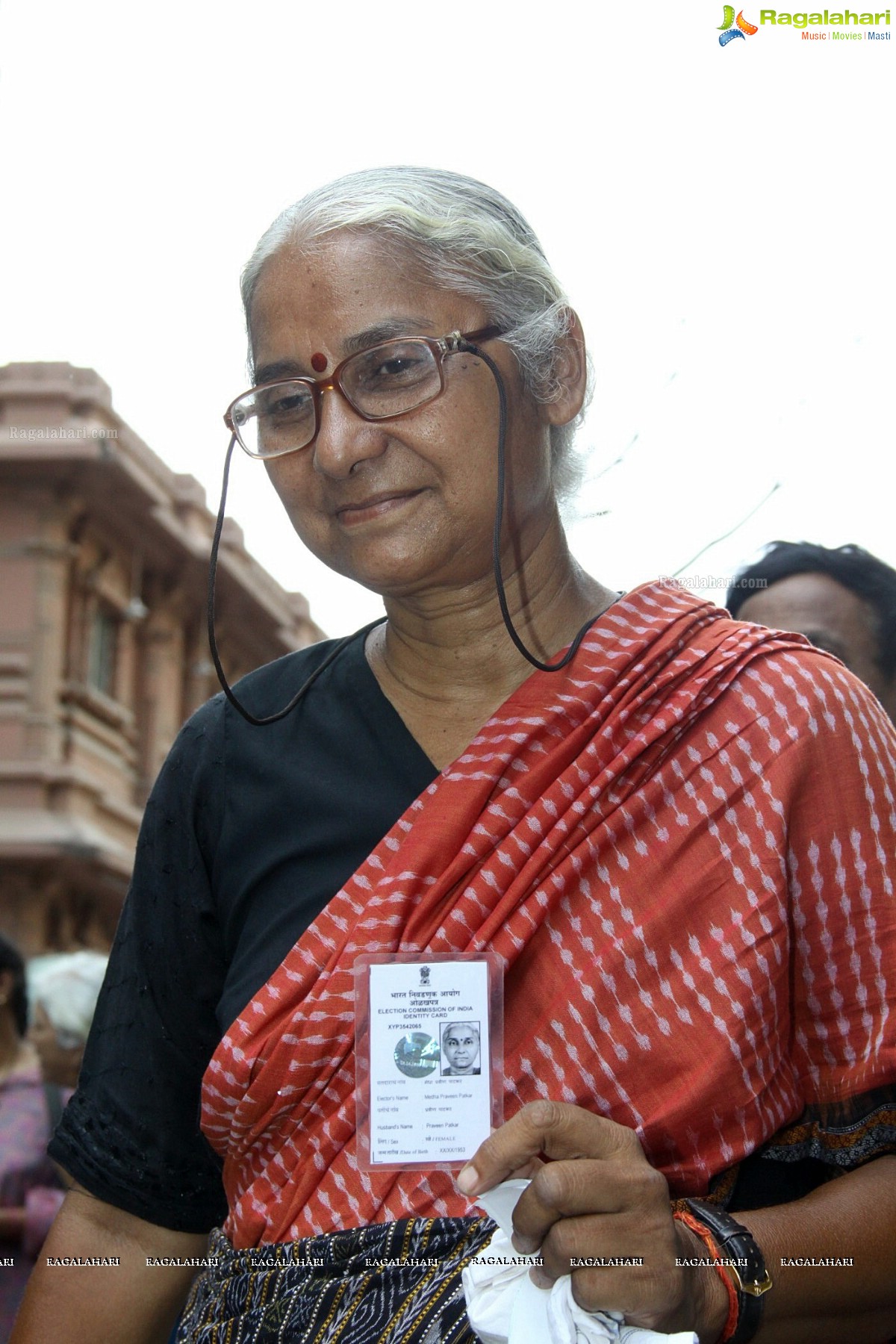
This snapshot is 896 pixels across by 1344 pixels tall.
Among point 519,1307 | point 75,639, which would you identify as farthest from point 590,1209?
point 75,639

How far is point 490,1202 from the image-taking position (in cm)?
121

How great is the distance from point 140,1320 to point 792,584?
2152 mm

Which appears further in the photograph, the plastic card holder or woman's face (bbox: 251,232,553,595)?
woman's face (bbox: 251,232,553,595)

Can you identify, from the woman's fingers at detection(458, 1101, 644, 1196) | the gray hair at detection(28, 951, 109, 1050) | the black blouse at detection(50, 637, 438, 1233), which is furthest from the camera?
the gray hair at detection(28, 951, 109, 1050)

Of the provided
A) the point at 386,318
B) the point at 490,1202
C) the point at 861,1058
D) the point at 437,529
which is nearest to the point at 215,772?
the point at 437,529

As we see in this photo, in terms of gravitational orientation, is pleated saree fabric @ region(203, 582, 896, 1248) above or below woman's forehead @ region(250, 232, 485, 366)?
below

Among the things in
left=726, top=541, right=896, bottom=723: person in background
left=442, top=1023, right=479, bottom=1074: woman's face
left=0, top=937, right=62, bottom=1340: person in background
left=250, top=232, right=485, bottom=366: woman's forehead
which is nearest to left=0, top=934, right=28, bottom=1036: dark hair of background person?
left=0, top=937, right=62, bottom=1340: person in background

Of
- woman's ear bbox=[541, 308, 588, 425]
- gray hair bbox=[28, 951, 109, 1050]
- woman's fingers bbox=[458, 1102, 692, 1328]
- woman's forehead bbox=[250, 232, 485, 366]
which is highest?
woman's forehead bbox=[250, 232, 485, 366]

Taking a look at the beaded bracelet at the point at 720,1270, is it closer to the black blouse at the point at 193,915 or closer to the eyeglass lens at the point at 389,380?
the black blouse at the point at 193,915

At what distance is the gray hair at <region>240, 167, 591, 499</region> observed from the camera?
159cm

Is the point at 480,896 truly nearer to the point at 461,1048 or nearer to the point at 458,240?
the point at 461,1048

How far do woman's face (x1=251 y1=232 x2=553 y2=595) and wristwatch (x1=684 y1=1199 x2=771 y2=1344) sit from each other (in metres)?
0.74

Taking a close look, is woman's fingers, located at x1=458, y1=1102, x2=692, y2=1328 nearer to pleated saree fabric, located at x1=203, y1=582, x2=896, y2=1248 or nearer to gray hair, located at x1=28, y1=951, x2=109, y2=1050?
pleated saree fabric, located at x1=203, y1=582, x2=896, y2=1248

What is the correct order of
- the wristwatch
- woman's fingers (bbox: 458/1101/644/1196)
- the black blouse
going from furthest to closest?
the black blouse
the wristwatch
woman's fingers (bbox: 458/1101/644/1196)
